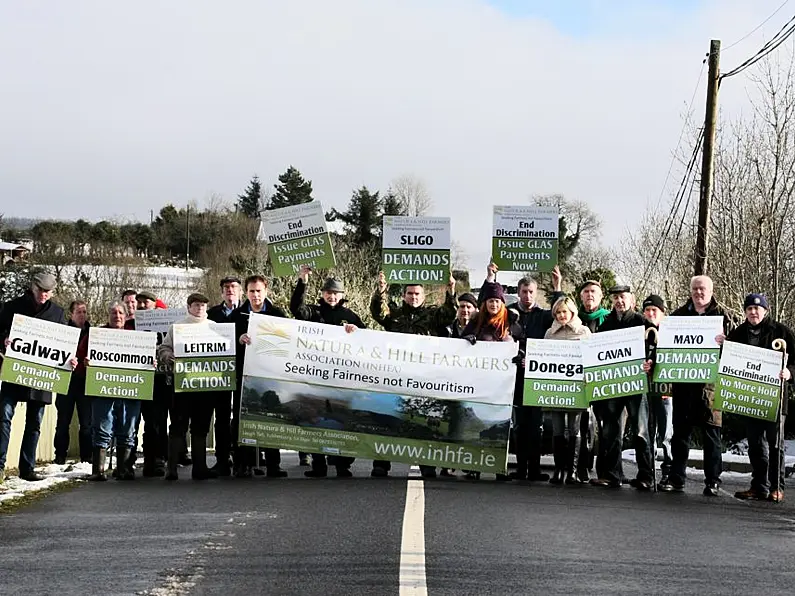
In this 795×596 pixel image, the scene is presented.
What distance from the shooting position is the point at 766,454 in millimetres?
13570

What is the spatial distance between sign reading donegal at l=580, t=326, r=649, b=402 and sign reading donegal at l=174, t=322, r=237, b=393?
3.76m

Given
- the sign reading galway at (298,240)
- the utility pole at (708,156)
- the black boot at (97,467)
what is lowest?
the black boot at (97,467)

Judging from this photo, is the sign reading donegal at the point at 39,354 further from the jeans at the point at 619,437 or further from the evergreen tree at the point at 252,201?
the evergreen tree at the point at 252,201

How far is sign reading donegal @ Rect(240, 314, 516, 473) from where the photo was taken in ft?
46.2

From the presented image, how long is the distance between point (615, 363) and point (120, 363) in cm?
525

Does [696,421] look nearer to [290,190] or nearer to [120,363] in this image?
[120,363]

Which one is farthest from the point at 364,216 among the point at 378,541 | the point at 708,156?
the point at 378,541

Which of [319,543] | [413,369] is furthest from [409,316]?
[319,543]

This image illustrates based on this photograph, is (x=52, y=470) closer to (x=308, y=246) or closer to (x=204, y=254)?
(x=308, y=246)

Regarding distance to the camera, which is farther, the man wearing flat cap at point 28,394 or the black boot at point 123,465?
the black boot at point 123,465

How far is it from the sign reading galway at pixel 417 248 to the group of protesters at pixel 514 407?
11.9 feet

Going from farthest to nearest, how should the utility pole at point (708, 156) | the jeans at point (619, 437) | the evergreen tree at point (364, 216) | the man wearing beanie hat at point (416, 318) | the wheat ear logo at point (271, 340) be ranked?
the evergreen tree at point (364, 216) < the utility pole at point (708, 156) < the man wearing beanie hat at point (416, 318) < the wheat ear logo at point (271, 340) < the jeans at point (619, 437)

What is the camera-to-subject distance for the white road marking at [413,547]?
7613mm

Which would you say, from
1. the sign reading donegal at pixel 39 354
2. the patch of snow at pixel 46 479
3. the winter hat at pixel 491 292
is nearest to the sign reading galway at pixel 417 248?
the winter hat at pixel 491 292
